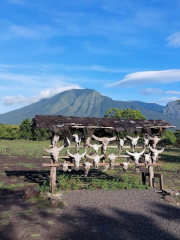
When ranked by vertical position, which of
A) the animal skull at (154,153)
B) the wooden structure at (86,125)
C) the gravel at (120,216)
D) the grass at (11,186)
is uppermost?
the wooden structure at (86,125)

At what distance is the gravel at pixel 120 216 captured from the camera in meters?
7.51

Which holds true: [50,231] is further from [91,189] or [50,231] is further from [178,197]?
[178,197]

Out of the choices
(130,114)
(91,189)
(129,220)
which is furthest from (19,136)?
(129,220)

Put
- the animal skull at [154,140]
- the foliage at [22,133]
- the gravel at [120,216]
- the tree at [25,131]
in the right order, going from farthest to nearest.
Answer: the tree at [25,131], the foliage at [22,133], the animal skull at [154,140], the gravel at [120,216]

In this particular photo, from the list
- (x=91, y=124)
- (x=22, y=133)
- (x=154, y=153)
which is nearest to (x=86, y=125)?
(x=91, y=124)

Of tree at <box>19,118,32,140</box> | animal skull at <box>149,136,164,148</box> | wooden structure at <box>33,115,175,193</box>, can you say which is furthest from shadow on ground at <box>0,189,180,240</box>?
tree at <box>19,118,32,140</box>

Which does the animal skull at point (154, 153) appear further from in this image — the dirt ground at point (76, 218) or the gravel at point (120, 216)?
the dirt ground at point (76, 218)

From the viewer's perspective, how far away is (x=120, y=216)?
9117mm

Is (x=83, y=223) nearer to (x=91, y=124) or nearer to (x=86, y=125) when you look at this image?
(x=86, y=125)

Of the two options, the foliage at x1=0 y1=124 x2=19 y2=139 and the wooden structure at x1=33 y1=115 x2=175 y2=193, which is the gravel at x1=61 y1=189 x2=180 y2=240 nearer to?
the wooden structure at x1=33 y1=115 x2=175 y2=193

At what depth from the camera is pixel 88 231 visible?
7.61m

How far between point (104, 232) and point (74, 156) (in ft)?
16.2

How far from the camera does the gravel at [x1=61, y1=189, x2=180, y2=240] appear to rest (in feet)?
24.6

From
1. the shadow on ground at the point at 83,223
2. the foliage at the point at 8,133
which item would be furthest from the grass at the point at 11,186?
the foliage at the point at 8,133
